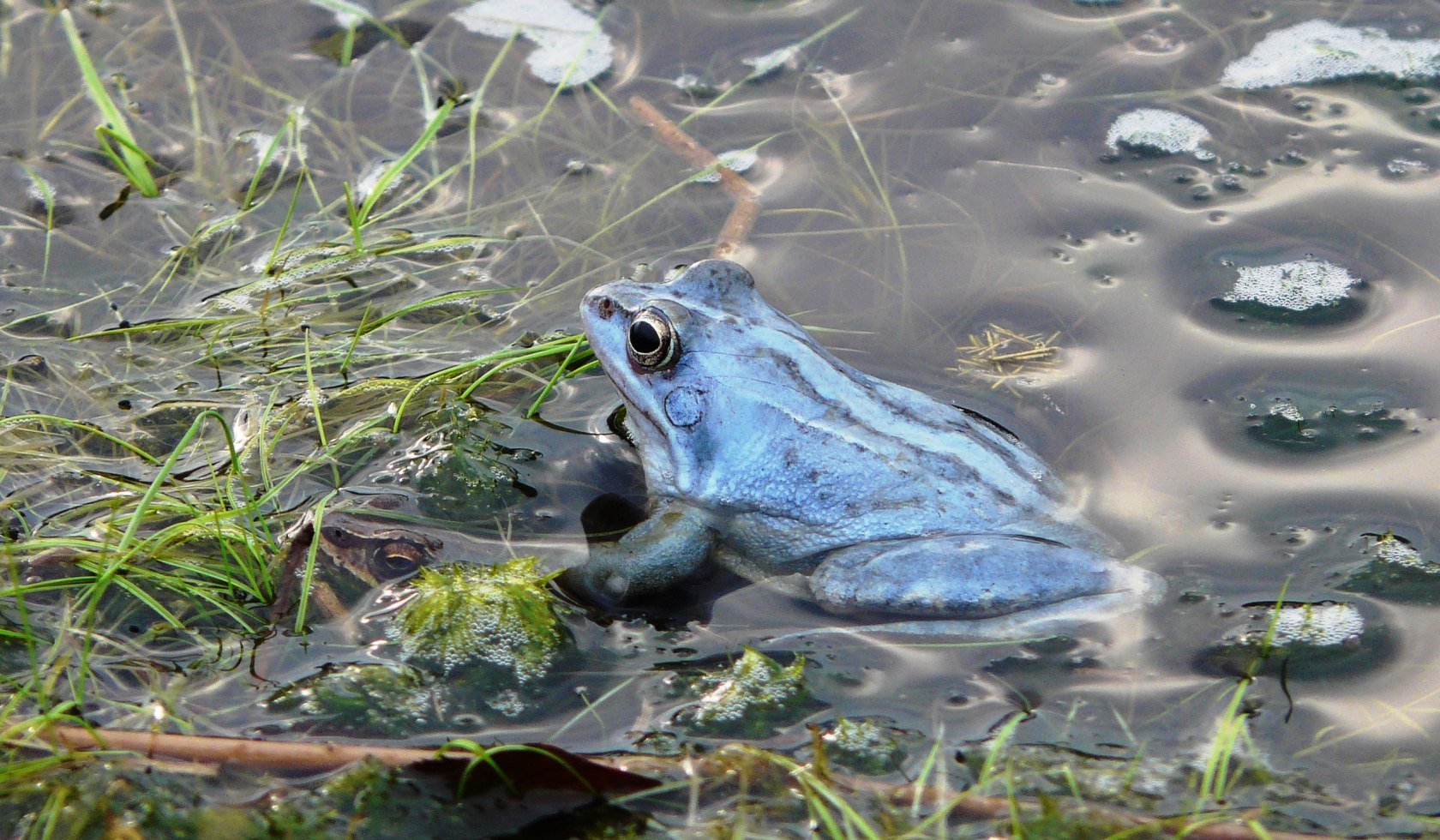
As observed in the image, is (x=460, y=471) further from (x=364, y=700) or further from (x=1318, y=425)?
(x=1318, y=425)

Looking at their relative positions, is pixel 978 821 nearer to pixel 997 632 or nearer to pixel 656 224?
pixel 997 632

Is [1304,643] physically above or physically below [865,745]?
above

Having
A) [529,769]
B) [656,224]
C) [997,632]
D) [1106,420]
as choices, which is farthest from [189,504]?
[1106,420]

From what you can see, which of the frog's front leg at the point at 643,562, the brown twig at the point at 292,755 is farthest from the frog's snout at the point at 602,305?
the brown twig at the point at 292,755

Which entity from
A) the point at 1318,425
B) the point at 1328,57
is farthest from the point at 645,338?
the point at 1328,57

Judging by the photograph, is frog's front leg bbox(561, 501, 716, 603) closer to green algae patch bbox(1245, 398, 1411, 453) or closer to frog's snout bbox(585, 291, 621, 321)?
frog's snout bbox(585, 291, 621, 321)

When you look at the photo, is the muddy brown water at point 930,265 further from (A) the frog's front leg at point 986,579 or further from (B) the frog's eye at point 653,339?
(B) the frog's eye at point 653,339

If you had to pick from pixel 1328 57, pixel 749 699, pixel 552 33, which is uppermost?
pixel 1328 57

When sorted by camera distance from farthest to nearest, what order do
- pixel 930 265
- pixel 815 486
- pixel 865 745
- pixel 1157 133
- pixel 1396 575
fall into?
1. pixel 1157 133
2. pixel 930 265
3. pixel 815 486
4. pixel 1396 575
5. pixel 865 745
